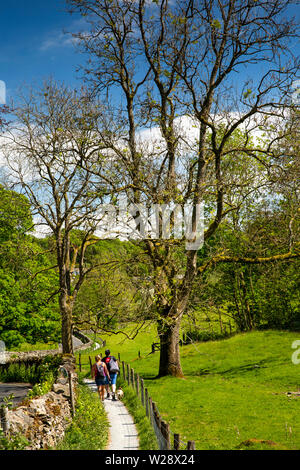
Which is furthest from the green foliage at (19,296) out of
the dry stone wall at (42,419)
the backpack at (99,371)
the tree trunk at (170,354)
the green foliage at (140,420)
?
the dry stone wall at (42,419)

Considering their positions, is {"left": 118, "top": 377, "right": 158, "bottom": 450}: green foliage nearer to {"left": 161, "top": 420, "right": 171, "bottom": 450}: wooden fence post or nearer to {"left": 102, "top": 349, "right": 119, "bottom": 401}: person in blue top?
{"left": 102, "top": 349, "right": 119, "bottom": 401}: person in blue top

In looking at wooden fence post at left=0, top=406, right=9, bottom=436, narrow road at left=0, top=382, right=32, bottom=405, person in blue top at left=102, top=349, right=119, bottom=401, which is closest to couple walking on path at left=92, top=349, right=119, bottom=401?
person in blue top at left=102, top=349, right=119, bottom=401

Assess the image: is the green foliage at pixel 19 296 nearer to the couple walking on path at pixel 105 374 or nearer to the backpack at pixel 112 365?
the backpack at pixel 112 365

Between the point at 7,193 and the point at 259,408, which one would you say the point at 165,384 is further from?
the point at 7,193

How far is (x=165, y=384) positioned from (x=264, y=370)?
6.94 meters

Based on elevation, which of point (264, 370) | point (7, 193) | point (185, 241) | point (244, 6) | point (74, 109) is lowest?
point (264, 370)

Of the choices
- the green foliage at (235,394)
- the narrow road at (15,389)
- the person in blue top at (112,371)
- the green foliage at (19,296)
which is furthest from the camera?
the green foliage at (19,296)

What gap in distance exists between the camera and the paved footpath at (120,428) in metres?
10.9

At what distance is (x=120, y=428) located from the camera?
12617 mm

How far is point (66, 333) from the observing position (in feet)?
73.8

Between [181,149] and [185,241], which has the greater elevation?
[181,149]

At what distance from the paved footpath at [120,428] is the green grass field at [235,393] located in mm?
1355
